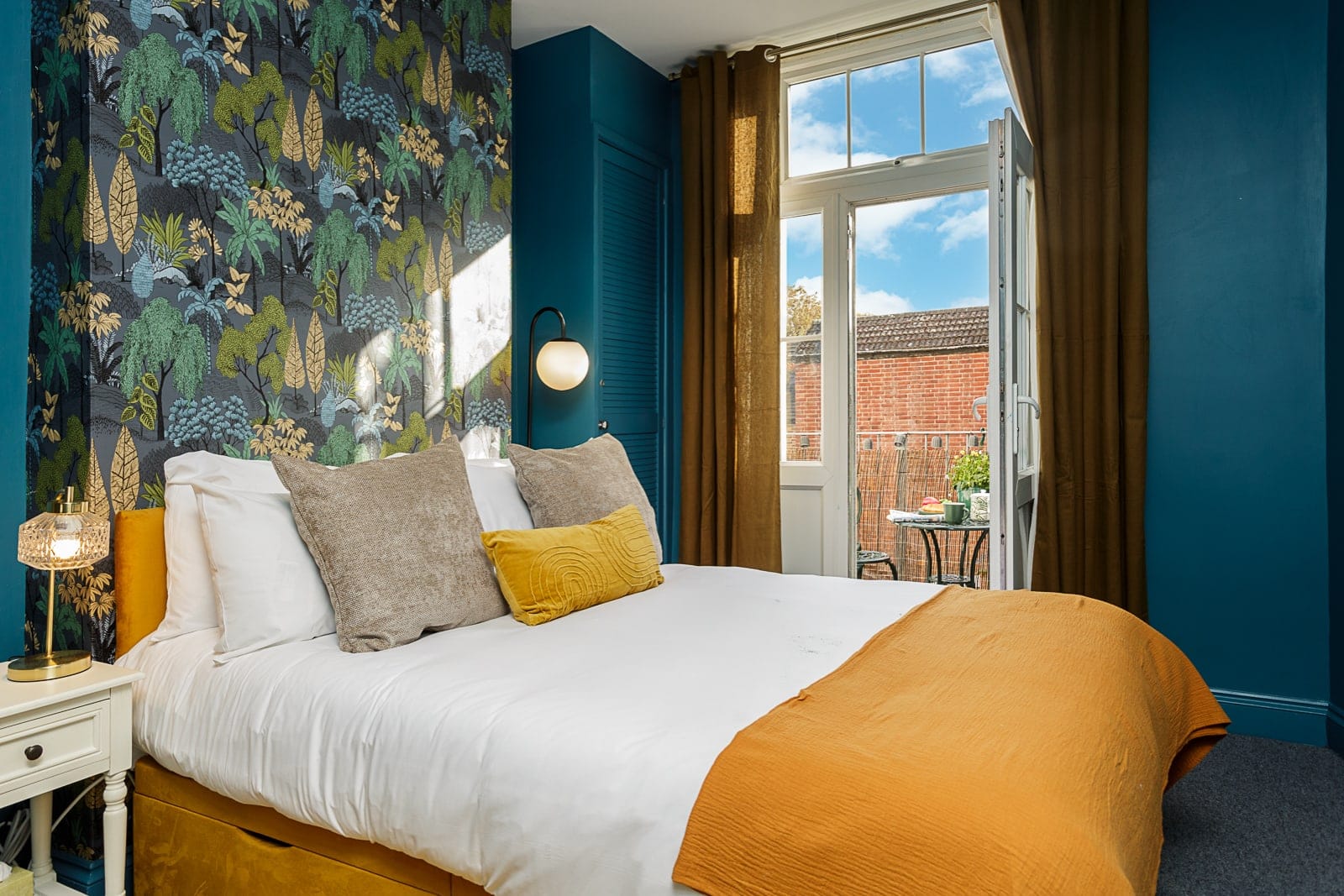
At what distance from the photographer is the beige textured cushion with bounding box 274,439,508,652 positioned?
6.08 ft

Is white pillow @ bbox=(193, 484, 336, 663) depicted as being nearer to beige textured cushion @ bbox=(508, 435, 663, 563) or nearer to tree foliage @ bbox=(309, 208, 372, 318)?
beige textured cushion @ bbox=(508, 435, 663, 563)

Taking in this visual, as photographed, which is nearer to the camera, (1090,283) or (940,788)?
(940,788)

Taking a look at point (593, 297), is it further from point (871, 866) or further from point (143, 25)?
point (871, 866)

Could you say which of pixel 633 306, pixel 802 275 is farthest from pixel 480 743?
pixel 802 275

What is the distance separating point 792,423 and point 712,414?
39 centimetres

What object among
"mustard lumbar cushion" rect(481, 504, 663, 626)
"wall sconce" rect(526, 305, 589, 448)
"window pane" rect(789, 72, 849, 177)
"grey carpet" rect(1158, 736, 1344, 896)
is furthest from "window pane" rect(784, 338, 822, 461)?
"grey carpet" rect(1158, 736, 1344, 896)

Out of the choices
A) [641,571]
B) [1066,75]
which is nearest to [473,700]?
[641,571]

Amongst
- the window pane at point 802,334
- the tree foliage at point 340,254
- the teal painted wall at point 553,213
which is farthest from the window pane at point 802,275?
the tree foliage at point 340,254

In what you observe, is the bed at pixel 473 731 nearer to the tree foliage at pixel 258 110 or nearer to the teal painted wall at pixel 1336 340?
the tree foliage at pixel 258 110

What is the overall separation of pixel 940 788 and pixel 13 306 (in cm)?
224

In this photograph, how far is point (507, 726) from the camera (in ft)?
4.58

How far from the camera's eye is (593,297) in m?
3.60

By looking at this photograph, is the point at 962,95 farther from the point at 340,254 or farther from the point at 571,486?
the point at 340,254

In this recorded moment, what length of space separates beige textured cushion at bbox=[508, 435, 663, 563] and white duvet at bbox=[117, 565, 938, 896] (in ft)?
1.48
